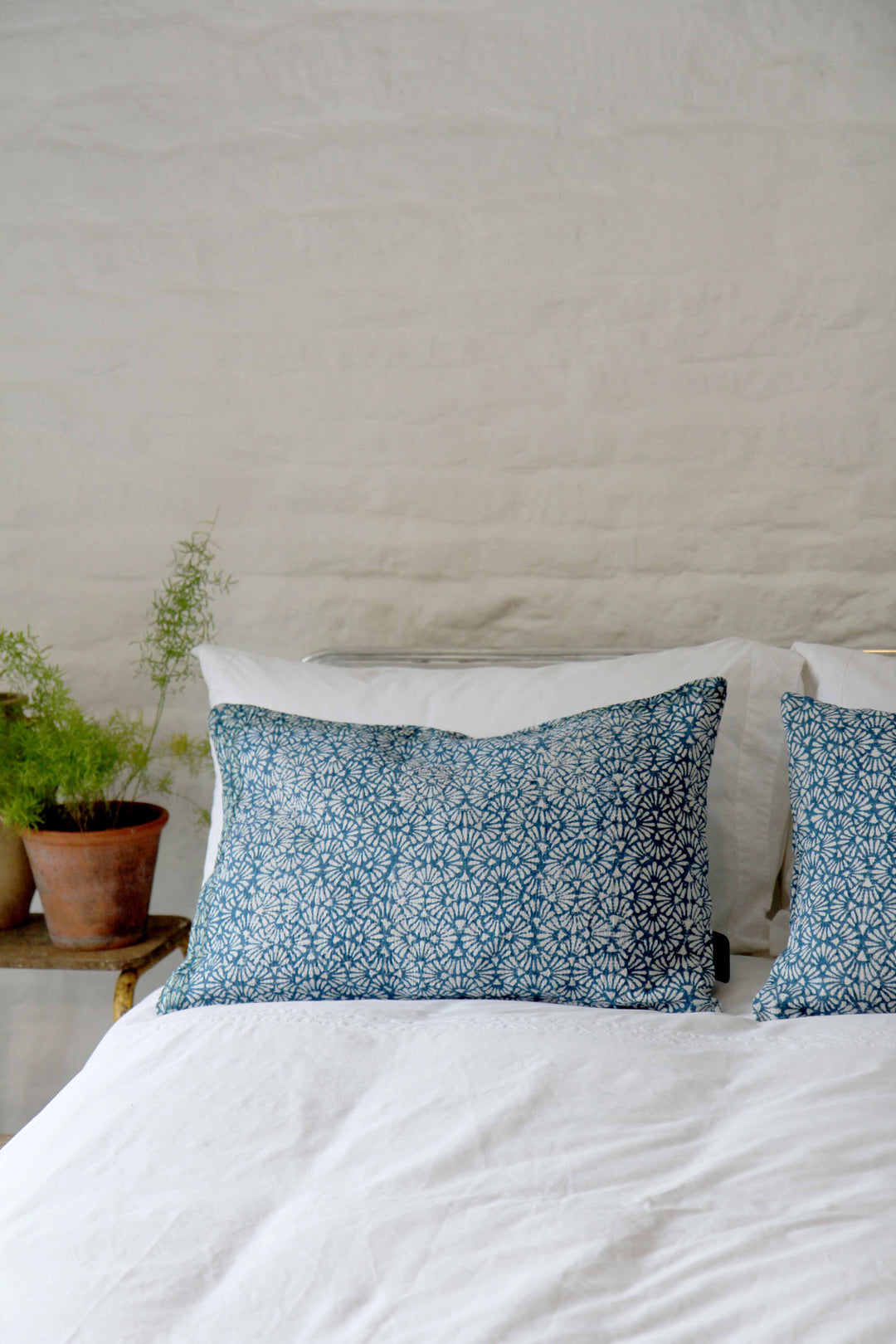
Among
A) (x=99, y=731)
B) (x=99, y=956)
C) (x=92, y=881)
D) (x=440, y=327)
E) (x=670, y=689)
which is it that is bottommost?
(x=99, y=956)

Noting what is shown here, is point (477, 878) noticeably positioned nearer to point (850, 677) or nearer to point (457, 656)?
point (850, 677)

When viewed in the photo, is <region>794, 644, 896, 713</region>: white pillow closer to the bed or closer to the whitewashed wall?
the whitewashed wall

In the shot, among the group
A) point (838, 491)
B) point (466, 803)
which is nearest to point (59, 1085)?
point (466, 803)

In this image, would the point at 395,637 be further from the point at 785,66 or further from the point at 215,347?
the point at 785,66

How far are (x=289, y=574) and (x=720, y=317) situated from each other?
923mm

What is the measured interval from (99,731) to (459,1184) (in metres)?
1.19

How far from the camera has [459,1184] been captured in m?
0.85

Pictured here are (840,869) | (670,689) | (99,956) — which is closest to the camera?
(840,869)

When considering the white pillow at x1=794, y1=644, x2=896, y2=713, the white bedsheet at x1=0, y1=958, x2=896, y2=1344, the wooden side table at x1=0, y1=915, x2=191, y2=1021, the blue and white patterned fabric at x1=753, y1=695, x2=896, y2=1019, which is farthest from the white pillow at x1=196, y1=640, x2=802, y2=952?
the white bedsheet at x1=0, y1=958, x2=896, y2=1344

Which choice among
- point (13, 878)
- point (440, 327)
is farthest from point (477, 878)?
point (440, 327)

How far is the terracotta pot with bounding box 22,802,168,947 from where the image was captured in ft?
5.74

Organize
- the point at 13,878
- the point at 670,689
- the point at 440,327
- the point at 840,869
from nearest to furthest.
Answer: the point at 840,869, the point at 670,689, the point at 13,878, the point at 440,327

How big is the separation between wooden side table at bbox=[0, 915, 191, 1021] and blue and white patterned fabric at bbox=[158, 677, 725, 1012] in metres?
0.44

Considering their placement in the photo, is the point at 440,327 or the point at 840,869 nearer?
the point at 840,869
